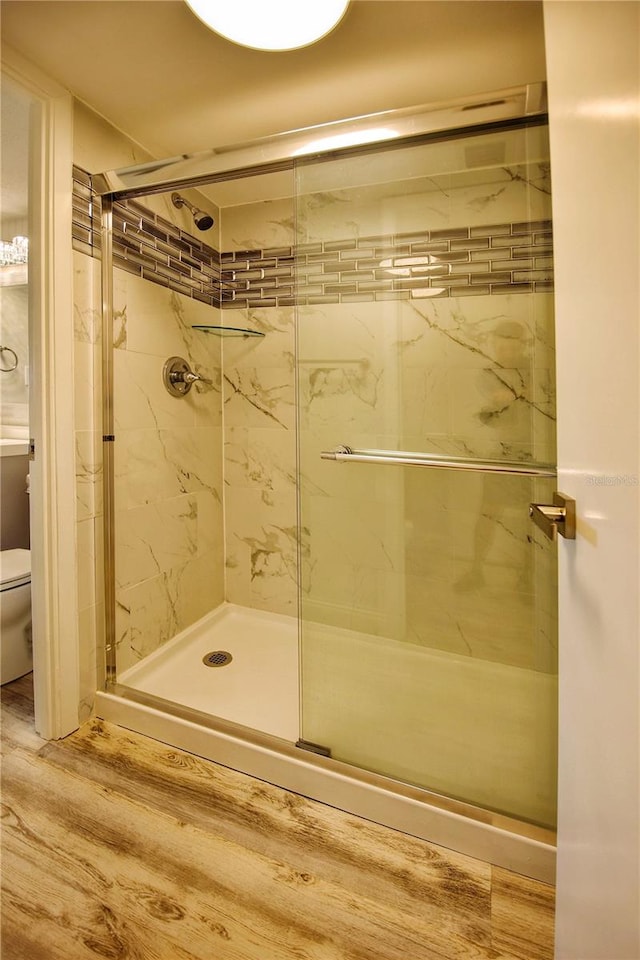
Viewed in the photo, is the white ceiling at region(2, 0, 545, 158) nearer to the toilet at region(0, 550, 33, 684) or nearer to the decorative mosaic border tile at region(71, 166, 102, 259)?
the decorative mosaic border tile at region(71, 166, 102, 259)

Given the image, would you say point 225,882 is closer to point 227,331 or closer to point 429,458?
point 429,458

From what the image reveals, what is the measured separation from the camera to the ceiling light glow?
3.36 ft

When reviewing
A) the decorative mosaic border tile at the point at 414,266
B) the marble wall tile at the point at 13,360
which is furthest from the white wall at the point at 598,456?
the marble wall tile at the point at 13,360

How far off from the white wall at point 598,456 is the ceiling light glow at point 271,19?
59 centimetres

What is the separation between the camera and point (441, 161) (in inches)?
49.8

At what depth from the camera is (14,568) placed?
6.52 feet

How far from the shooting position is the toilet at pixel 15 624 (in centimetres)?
182

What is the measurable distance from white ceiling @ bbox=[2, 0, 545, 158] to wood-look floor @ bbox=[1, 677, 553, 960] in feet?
6.91

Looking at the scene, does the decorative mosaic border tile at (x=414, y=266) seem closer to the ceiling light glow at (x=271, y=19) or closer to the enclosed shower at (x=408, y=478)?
the enclosed shower at (x=408, y=478)

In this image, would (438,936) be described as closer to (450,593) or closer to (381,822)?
(381,822)

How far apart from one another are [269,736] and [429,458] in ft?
3.23

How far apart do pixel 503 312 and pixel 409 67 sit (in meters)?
0.78

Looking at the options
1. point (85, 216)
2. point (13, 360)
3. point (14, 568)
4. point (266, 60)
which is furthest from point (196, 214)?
point (14, 568)

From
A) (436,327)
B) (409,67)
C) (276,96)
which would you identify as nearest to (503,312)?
(436,327)
